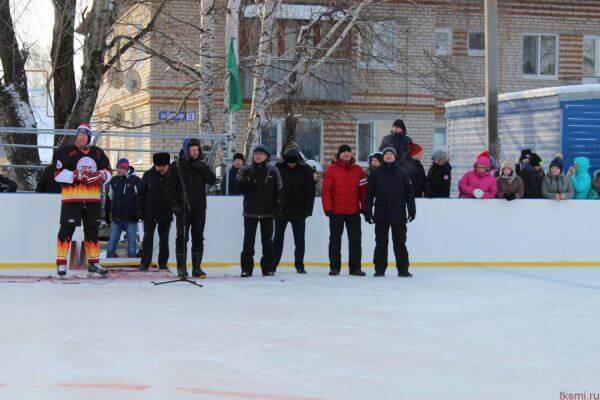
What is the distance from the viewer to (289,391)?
590cm

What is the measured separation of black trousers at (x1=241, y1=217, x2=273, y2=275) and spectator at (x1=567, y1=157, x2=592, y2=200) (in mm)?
5168

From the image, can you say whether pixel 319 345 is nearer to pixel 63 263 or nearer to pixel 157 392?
pixel 157 392

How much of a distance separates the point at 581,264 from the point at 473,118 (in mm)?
6994

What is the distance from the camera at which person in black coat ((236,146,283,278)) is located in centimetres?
1232

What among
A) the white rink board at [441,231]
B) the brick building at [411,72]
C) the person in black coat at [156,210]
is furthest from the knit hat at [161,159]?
the brick building at [411,72]

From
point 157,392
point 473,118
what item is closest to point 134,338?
point 157,392

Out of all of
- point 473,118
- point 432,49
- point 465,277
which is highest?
point 432,49

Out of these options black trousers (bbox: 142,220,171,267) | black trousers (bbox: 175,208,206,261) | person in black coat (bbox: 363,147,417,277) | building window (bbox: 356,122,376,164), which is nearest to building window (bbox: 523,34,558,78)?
building window (bbox: 356,122,376,164)

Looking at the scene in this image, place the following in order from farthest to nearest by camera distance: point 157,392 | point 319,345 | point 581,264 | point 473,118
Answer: point 473,118, point 581,264, point 319,345, point 157,392

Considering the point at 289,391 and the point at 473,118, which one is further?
the point at 473,118

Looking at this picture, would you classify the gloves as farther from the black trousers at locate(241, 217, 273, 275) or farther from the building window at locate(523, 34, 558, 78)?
the building window at locate(523, 34, 558, 78)

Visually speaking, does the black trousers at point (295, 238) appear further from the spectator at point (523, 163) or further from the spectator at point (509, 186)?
the spectator at point (523, 163)

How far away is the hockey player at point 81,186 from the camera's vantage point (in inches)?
449

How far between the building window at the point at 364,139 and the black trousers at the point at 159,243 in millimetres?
16642
